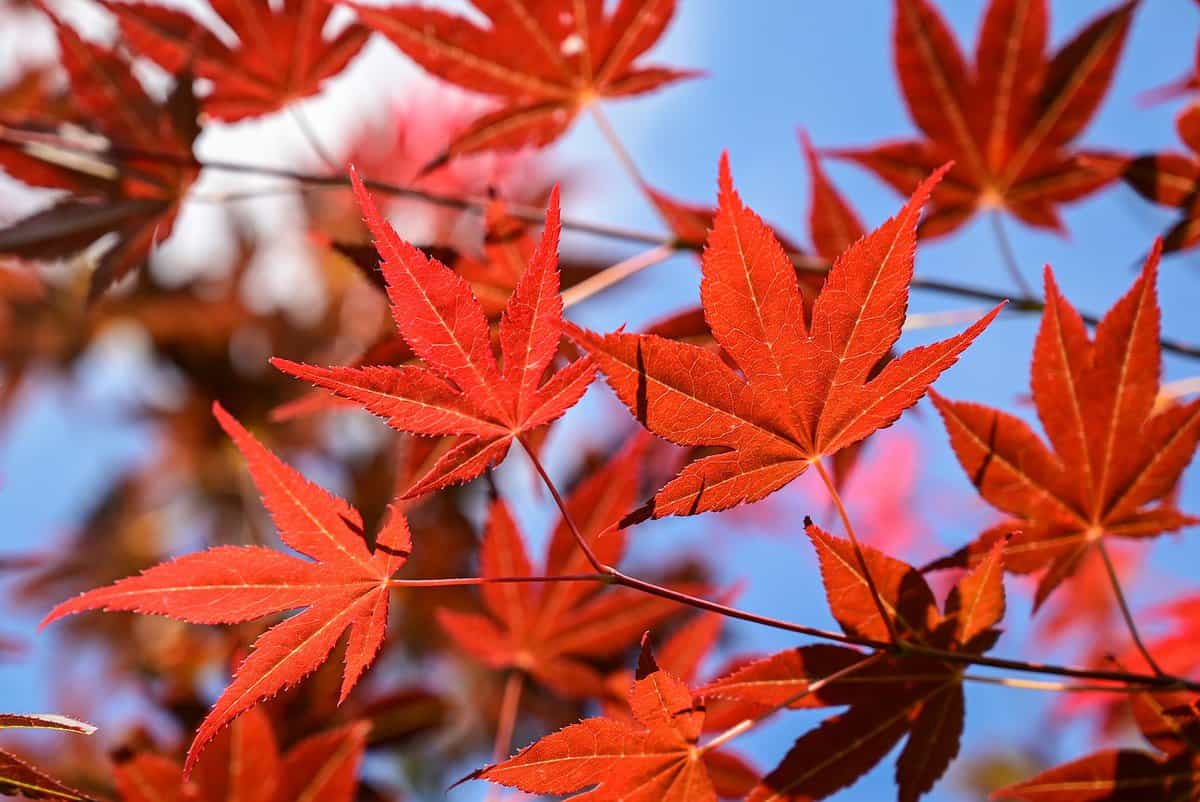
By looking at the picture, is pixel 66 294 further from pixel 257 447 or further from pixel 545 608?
pixel 257 447

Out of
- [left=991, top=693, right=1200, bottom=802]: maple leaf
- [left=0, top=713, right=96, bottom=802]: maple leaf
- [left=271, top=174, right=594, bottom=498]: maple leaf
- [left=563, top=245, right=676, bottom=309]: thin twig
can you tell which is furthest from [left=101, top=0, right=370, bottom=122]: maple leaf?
[left=991, top=693, right=1200, bottom=802]: maple leaf

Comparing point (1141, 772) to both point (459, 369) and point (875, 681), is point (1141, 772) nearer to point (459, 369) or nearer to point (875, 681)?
point (875, 681)

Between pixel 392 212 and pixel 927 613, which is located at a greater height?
pixel 392 212

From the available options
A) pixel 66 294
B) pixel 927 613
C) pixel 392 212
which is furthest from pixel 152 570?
pixel 66 294

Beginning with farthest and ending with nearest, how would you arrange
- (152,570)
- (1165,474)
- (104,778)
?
(104,778) < (1165,474) < (152,570)

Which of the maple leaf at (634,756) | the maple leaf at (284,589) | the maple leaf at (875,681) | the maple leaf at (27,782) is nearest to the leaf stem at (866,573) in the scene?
the maple leaf at (875,681)

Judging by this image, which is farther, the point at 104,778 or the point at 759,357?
the point at 104,778
